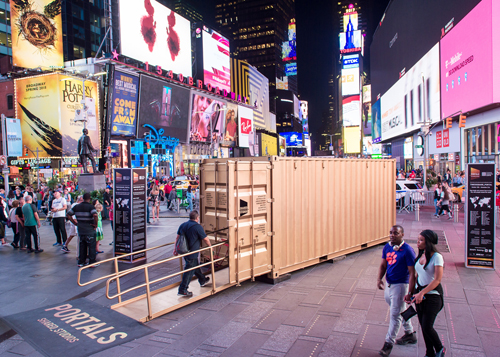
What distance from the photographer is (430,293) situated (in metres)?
4.11

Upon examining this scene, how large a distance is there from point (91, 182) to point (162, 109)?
65.2 ft

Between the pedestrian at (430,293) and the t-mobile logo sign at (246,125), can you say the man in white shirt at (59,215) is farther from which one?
the t-mobile logo sign at (246,125)

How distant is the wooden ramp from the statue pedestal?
12882 mm

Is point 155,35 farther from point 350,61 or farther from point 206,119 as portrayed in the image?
point 350,61

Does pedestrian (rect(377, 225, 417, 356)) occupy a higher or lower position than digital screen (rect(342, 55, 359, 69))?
lower

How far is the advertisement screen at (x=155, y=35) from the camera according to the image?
3181 centimetres

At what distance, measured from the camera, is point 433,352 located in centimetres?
416

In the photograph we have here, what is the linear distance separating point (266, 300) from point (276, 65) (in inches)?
6082

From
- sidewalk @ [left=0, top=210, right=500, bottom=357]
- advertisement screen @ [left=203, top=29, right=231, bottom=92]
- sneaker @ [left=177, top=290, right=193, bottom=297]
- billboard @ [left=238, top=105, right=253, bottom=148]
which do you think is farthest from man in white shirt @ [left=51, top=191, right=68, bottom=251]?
billboard @ [left=238, top=105, right=253, bottom=148]

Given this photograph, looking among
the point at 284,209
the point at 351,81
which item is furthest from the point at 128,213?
the point at 351,81

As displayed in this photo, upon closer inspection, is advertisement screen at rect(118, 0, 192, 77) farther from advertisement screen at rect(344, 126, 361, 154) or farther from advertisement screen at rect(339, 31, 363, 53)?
advertisement screen at rect(339, 31, 363, 53)

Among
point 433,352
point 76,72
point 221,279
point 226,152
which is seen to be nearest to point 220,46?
point 226,152

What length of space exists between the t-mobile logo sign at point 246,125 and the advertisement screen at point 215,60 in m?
7.58

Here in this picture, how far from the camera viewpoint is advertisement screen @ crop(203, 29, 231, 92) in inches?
1818
